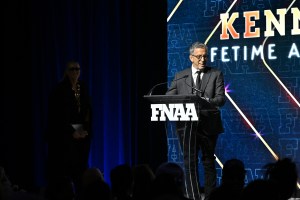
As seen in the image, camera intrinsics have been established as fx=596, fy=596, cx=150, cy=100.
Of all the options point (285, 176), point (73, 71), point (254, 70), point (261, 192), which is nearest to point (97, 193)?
point (261, 192)

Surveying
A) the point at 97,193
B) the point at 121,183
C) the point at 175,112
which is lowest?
the point at 121,183

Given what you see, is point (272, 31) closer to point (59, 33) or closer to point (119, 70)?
point (119, 70)

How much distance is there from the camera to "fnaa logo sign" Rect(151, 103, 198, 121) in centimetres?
460

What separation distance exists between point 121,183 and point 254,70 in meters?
3.64

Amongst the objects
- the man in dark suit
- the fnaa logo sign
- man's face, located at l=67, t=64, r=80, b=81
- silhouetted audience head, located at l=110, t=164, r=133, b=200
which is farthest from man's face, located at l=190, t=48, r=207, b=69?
silhouetted audience head, located at l=110, t=164, r=133, b=200

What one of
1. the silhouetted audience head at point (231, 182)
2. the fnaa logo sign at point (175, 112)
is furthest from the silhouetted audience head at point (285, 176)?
the fnaa logo sign at point (175, 112)

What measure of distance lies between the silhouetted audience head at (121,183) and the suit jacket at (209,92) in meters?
1.70

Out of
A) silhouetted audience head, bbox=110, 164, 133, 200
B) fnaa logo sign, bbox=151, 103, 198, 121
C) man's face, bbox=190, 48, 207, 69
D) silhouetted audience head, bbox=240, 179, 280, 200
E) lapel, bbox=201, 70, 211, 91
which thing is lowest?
silhouetted audience head, bbox=110, 164, 133, 200

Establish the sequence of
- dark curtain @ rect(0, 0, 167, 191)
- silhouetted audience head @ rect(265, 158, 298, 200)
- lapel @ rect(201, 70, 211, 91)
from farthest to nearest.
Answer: dark curtain @ rect(0, 0, 167, 191) < lapel @ rect(201, 70, 211, 91) < silhouetted audience head @ rect(265, 158, 298, 200)

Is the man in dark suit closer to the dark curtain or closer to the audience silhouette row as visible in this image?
the audience silhouette row

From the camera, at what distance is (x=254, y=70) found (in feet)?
21.4

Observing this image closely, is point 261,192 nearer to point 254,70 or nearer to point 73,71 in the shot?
point 73,71

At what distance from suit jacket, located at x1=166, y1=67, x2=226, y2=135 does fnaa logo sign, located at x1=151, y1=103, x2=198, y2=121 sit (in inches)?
12.4

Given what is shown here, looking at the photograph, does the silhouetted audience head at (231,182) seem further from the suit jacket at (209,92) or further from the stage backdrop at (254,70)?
the stage backdrop at (254,70)
